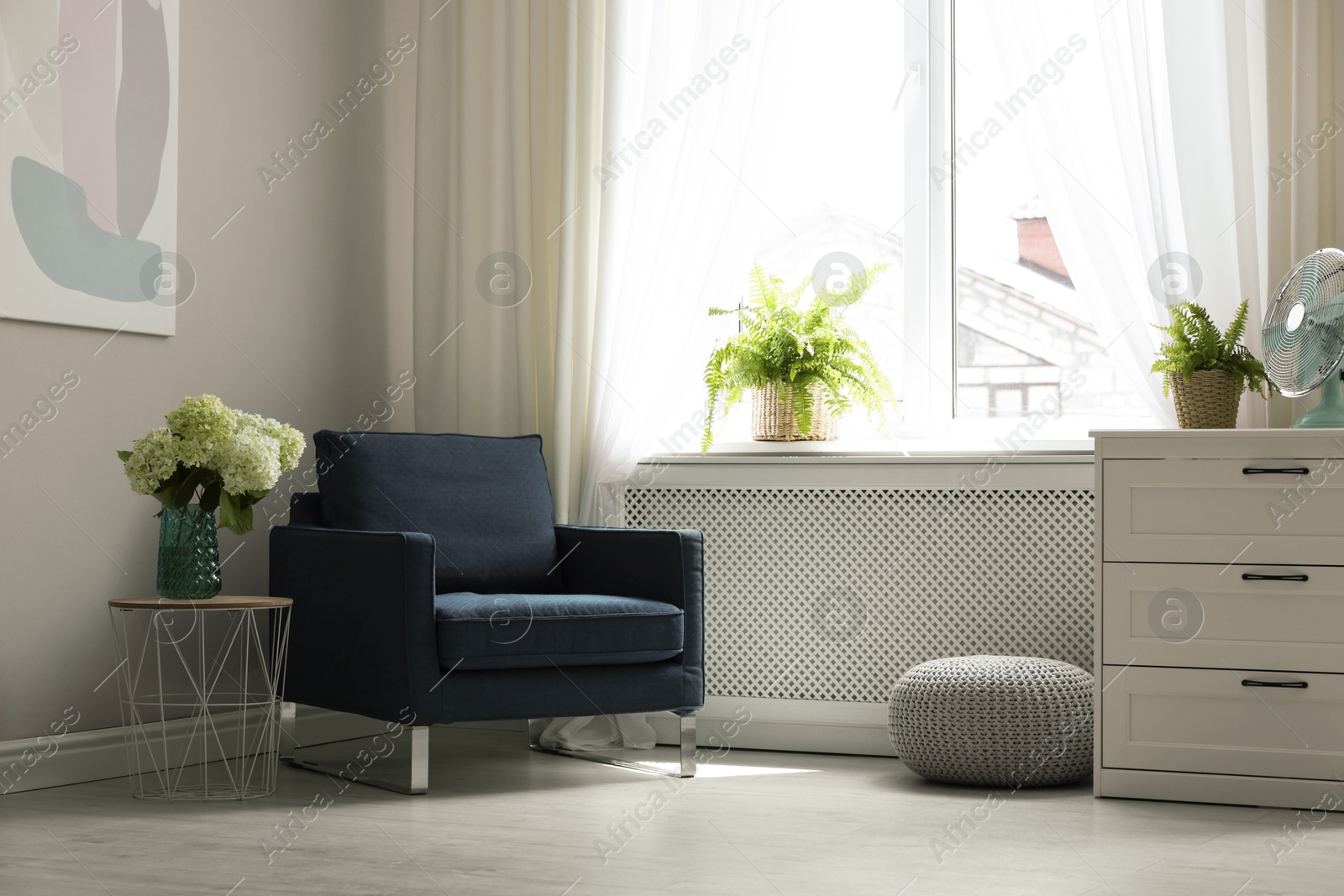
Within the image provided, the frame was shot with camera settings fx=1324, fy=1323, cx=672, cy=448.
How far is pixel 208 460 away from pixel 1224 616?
85.8 inches

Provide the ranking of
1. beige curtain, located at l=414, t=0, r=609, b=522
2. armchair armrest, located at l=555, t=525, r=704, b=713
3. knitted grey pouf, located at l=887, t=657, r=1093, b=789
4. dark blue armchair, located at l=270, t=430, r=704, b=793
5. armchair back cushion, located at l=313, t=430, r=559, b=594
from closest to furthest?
dark blue armchair, located at l=270, t=430, r=704, b=793, knitted grey pouf, located at l=887, t=657, r=1093, b=789, armchair armrest, located at l=555, t=525, r=704, b=713, armchair back cushion, located at l=313, t=430, r=559, b=594, beige curtain, located at l=414, t=0, r=609, b=522

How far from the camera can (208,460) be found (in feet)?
9.27

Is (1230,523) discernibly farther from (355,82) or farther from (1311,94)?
(355,82)

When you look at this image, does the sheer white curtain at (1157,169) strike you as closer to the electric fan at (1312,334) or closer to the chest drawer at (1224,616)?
the electric fan at (1312,334)

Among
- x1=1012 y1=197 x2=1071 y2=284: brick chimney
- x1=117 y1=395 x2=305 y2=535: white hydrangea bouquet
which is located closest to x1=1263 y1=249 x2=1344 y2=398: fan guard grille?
x1=1012 y1=197 x2=1071 y2=284: brick chimney

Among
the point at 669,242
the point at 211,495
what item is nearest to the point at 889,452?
the point at 669,242

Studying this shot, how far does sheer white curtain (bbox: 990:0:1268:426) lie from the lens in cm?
321

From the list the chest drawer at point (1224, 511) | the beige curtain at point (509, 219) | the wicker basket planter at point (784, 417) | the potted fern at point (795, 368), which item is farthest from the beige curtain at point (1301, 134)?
the beige curtain at point (509, 219)

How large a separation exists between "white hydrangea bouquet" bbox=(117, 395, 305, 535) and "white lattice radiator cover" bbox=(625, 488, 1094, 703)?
1.13 metres

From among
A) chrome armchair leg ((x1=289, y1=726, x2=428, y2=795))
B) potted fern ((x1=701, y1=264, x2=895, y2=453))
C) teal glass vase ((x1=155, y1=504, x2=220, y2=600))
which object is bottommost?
chrome armchair leg ((x1=289, y1=726, x2=428, y2=795))

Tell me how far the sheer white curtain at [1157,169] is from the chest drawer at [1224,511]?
0.45m

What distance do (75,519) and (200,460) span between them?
0.47 m

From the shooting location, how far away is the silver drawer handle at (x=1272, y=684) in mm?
2719

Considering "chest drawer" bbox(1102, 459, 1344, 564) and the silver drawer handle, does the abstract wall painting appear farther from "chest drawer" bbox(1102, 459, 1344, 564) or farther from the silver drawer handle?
the silver drawer handle
